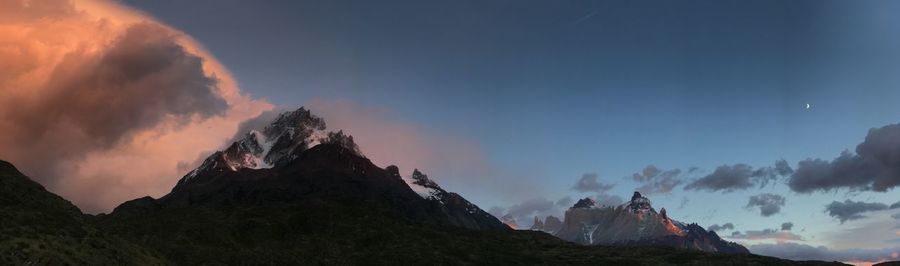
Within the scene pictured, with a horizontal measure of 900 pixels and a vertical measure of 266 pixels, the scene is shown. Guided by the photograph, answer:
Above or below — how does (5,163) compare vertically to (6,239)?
above

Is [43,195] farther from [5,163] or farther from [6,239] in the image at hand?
[6,239]

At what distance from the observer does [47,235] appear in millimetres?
126125

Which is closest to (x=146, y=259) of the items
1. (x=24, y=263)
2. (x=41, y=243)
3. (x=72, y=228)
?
(x=72, y=228)

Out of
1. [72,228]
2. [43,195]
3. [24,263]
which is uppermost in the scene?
[43,195]

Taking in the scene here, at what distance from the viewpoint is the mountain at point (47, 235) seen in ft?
377

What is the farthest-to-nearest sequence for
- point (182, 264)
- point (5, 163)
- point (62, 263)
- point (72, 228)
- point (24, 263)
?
point (182, 264) → point (5, 163) → point (72, 228) → point (62, 263) → point (24, 263)

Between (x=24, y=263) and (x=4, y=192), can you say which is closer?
(x=24, y=263)

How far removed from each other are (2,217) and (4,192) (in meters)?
26.8

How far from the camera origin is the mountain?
11478cm

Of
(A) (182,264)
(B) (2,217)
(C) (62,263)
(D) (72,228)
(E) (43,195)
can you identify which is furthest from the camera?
(A) (182,264)

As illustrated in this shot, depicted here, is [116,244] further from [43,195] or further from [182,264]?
[182,264]

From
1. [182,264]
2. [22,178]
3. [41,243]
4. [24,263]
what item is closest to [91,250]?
[41,243]

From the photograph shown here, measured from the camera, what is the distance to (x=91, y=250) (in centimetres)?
13025

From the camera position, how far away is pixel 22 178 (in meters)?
165
